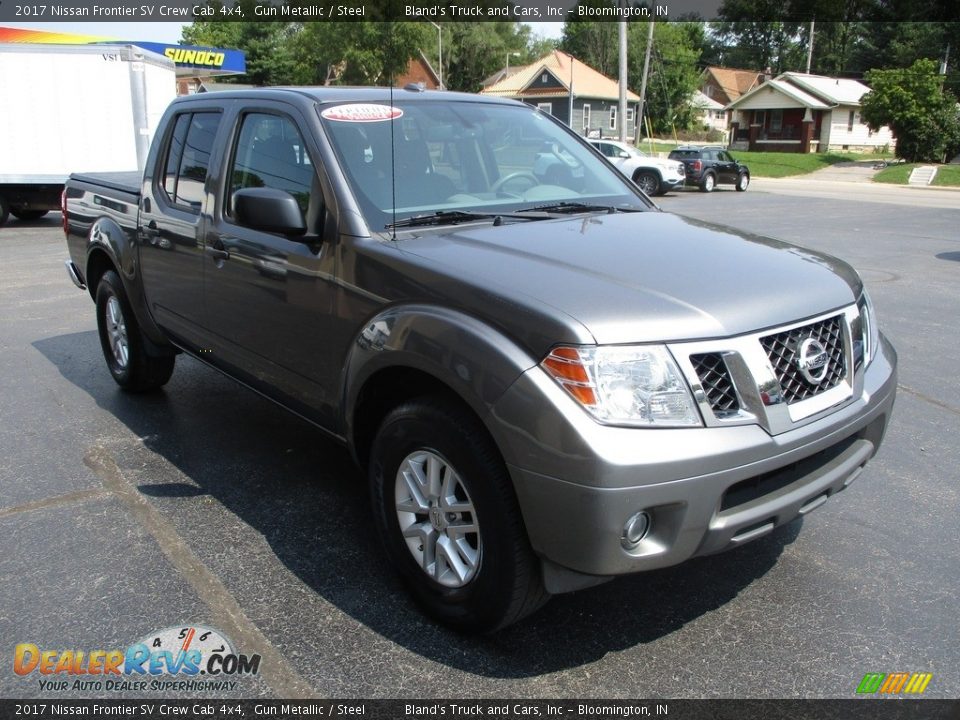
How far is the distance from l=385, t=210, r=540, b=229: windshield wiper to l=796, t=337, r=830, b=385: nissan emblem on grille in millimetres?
1291

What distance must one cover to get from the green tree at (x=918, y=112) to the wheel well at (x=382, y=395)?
150ft

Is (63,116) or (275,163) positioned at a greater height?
A: (63,116)

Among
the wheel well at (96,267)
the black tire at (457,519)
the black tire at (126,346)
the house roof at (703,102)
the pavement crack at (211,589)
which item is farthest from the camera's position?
the house roof at (703,102)

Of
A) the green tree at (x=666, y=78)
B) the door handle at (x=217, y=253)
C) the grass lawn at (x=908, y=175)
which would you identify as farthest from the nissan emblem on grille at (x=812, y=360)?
the green tree at (x=666, y=78)

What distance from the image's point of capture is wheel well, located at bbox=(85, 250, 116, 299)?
18.0 feet

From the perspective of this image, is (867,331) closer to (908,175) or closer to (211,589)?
(211,589)

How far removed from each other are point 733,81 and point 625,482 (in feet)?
326

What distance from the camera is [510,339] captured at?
2.54m

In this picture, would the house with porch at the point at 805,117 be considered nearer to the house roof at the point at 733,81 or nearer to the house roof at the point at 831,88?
the house roof at the point at 831,88

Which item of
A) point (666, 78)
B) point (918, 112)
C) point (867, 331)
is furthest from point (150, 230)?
point (666, 78)

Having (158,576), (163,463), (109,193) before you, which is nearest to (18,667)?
(158,576)

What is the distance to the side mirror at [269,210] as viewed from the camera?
319 centimetres

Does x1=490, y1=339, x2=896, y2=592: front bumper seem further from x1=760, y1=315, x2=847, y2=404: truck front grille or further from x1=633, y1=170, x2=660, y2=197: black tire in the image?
x1=633, y1=170, x2=660, y2=197: black tire

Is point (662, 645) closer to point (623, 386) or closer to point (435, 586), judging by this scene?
point (435, 586)
